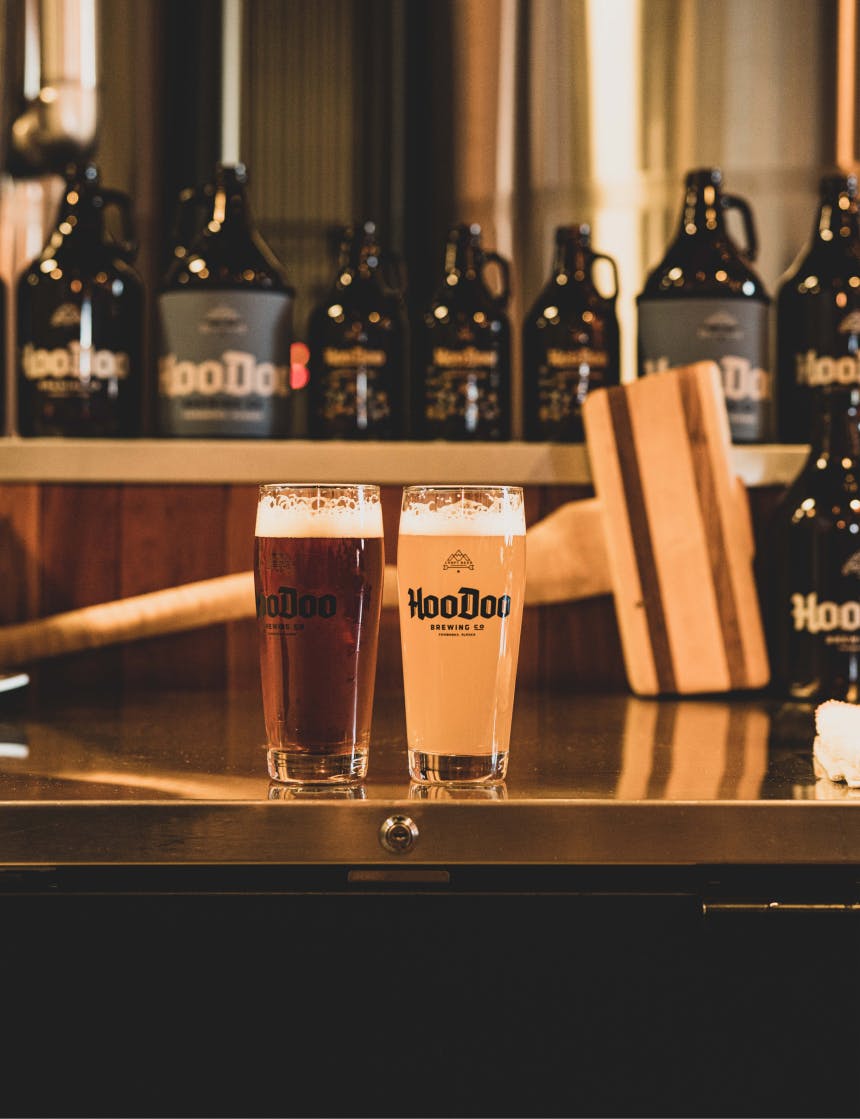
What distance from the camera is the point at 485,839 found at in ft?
2.69

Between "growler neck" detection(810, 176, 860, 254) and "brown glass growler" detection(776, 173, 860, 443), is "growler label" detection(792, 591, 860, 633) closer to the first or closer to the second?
"brown glass growler" detection(776, 173, 860, 443)

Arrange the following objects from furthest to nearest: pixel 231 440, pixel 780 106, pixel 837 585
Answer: pixel 780 106, pixel 231 440, pixel 837 585

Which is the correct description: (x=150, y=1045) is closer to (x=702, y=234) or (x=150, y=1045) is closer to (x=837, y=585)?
(x=837, y=585)

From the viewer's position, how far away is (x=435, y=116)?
83.6 inches

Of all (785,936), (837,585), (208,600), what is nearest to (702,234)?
(837,585)

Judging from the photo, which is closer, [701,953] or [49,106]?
[701,953]

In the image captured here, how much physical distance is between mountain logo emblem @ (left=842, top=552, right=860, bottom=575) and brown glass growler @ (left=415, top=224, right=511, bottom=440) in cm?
42

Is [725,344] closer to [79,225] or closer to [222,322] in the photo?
[222,322]

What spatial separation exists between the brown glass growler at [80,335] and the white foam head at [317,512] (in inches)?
27.1

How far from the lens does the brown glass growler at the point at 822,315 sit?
154 centimetres

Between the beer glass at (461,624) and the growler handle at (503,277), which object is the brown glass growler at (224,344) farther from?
the beer glass at (461,624)

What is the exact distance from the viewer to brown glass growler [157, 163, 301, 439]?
1.46 meters

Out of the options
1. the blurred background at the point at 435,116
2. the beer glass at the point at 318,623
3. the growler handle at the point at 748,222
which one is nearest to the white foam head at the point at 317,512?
the beer glass at the point at 318,623

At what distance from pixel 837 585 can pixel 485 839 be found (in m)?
0.69
